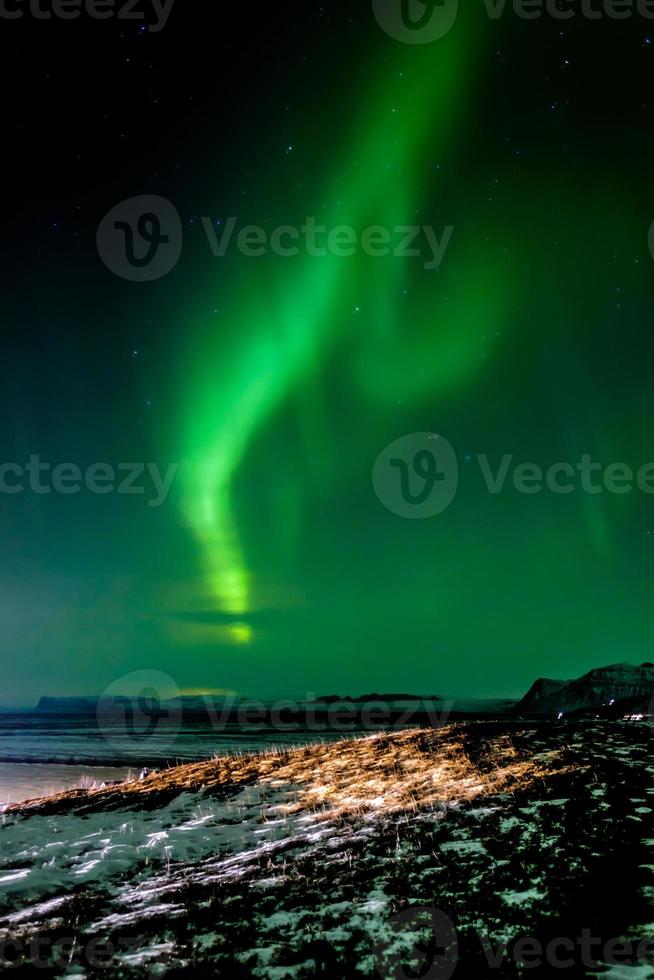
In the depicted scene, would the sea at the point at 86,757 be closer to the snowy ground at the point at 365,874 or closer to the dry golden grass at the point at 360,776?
the dry golden grass at the point at 360,776

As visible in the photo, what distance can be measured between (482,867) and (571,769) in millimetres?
4681

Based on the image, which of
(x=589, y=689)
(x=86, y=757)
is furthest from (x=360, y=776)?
(x=589, y=689)

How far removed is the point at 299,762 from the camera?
1598 centimetres

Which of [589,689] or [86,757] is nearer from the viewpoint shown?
[86,757]

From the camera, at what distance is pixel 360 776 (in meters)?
13.2

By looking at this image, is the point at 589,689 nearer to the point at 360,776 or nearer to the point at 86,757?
the point at 86,757

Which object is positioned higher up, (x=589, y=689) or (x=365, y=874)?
(x=365, y=874)

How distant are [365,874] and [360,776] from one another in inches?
244

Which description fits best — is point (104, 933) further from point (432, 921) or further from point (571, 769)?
point (571, 769)

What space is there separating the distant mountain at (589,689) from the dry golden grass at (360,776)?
5367cm

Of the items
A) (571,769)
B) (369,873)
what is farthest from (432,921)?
(571,769)

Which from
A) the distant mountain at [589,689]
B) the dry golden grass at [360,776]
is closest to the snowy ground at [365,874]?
the dry golden grass at [360,776]

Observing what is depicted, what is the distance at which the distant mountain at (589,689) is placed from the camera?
66438 mm

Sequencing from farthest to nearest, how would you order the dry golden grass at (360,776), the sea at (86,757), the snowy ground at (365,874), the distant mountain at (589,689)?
the distant mountain at (589,689) → the sea at (86,757) → the dry golden grass at (360,776) → the snowy ground at (365,874)
